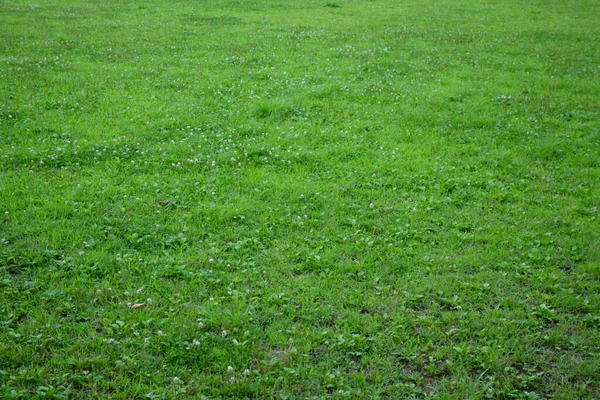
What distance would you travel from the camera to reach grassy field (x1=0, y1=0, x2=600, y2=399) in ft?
14.9

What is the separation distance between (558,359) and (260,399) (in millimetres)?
2456

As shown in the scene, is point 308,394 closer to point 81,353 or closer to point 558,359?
point 81,353

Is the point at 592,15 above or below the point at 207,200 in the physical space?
above

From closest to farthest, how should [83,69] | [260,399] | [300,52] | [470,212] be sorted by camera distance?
1. [260,399]
2. [470,212]
3. [83,69]
4. [300,52]

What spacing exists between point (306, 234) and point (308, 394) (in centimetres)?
241

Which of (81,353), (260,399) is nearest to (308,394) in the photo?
(260,399)

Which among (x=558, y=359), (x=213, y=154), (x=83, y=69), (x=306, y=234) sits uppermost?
(x=83, y=69)

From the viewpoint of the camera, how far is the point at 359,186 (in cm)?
762

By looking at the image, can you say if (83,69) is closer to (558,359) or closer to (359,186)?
(359,186)

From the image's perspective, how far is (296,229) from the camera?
654cm

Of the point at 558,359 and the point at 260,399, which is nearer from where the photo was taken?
the point at 260,399

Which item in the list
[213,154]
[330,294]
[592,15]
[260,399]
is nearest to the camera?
[260,399]

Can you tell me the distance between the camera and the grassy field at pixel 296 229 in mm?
4551

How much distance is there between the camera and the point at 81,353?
4527 millimetres
